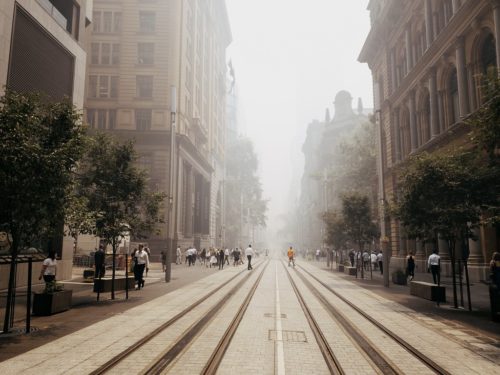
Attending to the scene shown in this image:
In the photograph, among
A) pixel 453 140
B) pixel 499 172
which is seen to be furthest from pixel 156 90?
pixel 499 172

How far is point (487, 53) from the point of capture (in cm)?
2469

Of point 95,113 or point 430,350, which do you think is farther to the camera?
point 95,113

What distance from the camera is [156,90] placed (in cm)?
4819

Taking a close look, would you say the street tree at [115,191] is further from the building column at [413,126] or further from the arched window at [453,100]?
the building column at [413,126]

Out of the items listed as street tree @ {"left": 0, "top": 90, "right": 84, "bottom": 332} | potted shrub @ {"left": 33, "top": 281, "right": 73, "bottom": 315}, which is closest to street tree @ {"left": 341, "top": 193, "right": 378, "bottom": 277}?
potted shrub @ {"left": 33, "top": 281, "right": 73, "bottom": 315}

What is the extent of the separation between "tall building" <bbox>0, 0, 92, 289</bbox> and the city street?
10.5 m

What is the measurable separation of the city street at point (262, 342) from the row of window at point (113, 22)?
41.7m

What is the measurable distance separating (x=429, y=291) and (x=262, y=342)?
1009 centimetres

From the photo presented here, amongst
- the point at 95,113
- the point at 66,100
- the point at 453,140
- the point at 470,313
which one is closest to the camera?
the point at 66,100

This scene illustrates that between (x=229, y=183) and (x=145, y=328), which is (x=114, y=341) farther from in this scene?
(x=229, y=183)

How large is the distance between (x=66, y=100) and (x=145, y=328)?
22.3 ft

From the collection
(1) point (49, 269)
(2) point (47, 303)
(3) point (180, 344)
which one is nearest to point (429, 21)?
(1) point (49, 269)

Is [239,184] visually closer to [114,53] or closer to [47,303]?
[114,53]

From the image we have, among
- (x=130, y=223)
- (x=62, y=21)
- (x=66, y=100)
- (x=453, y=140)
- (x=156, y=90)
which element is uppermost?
(x=156, y=90)
